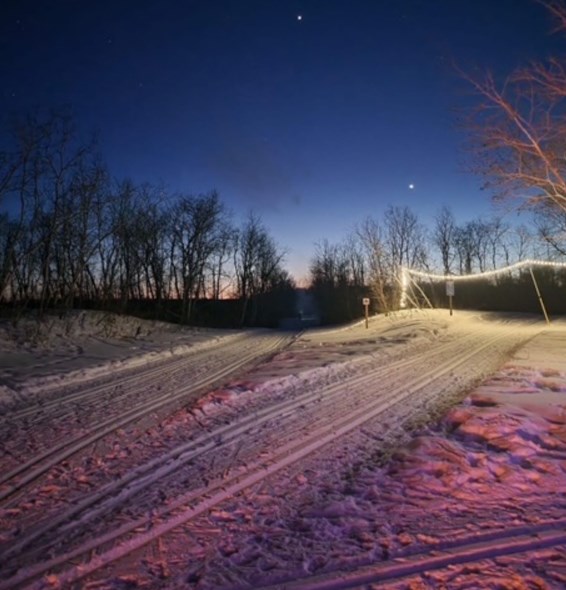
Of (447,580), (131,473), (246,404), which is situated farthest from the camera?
(246,404)

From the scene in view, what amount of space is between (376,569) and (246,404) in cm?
465

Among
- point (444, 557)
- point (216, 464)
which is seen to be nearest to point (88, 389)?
point (216, 464)

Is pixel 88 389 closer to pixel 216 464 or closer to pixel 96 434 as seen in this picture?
pixel 96 434

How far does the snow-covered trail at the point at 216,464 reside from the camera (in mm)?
2961

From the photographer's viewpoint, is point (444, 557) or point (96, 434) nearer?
point (444, 557)

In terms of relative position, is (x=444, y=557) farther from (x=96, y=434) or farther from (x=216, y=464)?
(x=96, y=434)

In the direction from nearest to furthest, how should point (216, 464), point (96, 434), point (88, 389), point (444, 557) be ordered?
point (444, 557), point (216, 464), point (96, 434), point (88, 389)

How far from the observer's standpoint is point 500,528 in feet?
9.78

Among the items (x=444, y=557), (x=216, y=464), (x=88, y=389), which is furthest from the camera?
(x=88, y=389)

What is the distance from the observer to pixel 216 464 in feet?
14.5

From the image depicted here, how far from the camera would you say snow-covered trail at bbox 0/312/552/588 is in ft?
9.71

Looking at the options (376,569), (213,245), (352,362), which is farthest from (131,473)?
(213,245)

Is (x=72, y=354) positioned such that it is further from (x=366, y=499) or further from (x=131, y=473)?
(x=366, y=499)

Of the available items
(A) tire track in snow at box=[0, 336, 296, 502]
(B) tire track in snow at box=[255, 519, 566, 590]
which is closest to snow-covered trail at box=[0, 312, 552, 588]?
(A) tire track in snow at box=[0, 336, 296, 502]
